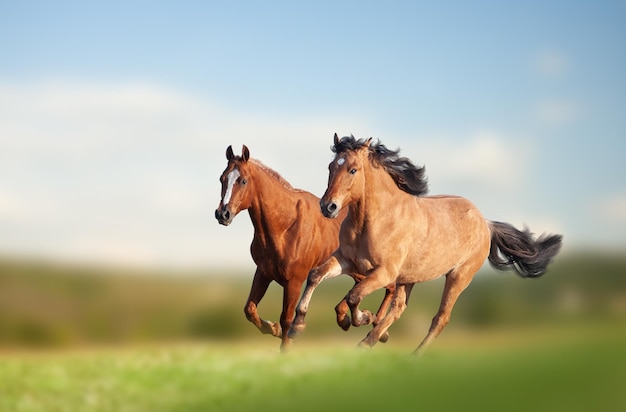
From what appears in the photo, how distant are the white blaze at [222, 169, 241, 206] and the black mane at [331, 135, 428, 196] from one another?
1.79m

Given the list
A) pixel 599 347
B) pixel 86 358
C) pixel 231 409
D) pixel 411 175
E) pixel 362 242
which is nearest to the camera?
pixel 231 409

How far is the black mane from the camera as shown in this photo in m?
10.9

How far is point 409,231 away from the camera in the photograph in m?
11.0

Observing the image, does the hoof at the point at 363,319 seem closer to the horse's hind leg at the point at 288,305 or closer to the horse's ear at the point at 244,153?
the horse's hind leg at the point at 288,305

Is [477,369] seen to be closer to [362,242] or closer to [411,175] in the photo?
[362,242]

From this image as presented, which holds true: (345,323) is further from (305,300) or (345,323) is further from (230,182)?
(230,182)

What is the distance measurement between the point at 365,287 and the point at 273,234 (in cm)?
247

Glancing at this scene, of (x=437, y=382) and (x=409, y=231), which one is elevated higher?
(x=409, y=231)

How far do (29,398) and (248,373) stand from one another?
2109 mm

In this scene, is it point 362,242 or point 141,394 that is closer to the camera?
point 141,394

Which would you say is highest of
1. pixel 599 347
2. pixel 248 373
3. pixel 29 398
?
pixel 599 347

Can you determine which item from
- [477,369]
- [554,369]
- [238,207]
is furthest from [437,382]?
[238,207]

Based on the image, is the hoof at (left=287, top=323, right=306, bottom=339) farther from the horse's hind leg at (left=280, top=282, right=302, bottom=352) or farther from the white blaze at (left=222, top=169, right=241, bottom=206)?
the white blaze at (left=222, top=169, right=241, bottom=206)

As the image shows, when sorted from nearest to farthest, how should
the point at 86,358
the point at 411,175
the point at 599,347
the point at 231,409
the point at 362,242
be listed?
the point at 231,409 → the point at 599,347 → the point at 86,358 → the point at 362,242 → the point at 411,175
